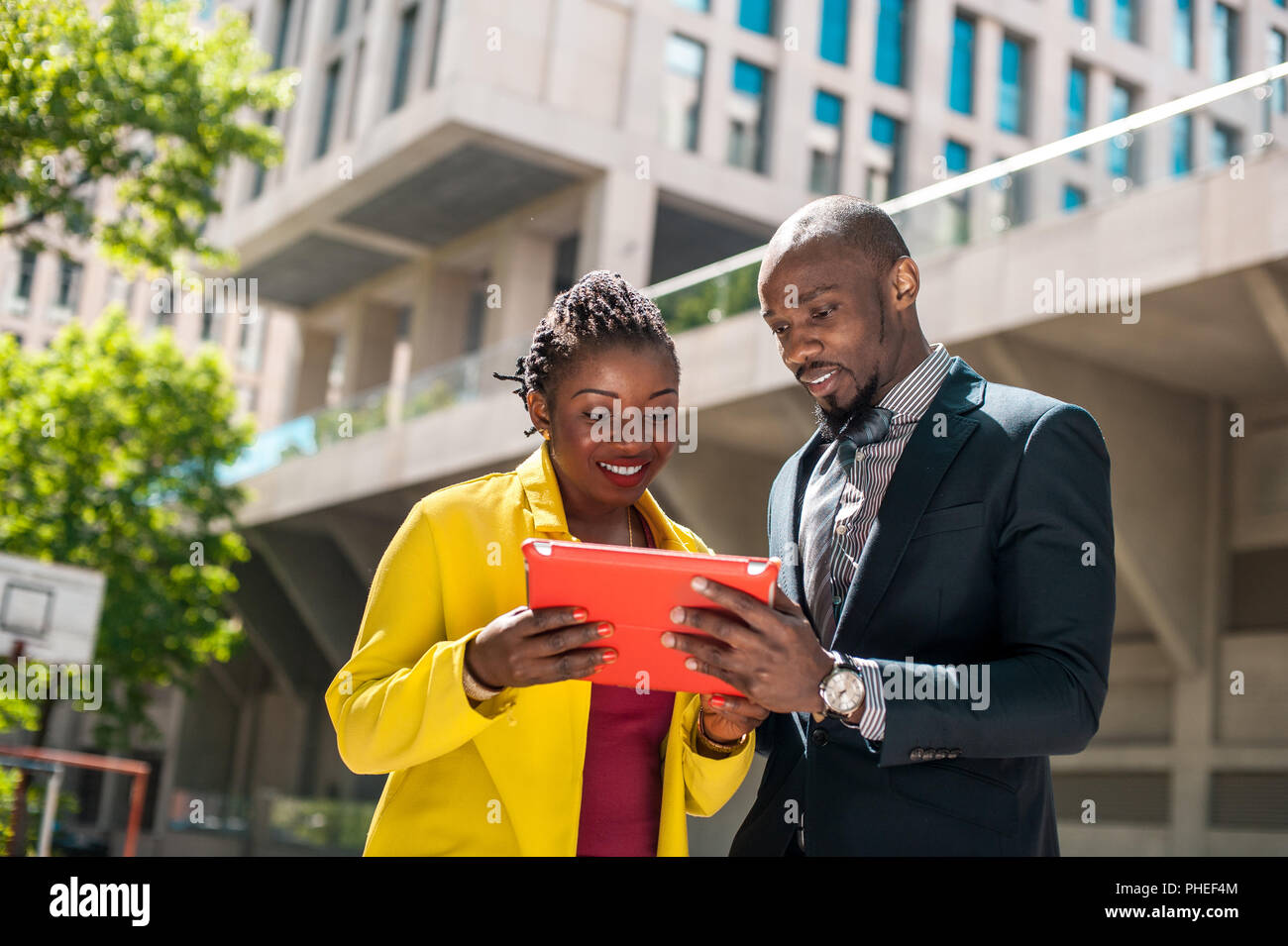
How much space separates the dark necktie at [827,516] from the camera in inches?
111

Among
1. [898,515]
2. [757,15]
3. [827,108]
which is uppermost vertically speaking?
[757,15]

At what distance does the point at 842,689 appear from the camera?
94.0 inches

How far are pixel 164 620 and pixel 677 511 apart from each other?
322 inches

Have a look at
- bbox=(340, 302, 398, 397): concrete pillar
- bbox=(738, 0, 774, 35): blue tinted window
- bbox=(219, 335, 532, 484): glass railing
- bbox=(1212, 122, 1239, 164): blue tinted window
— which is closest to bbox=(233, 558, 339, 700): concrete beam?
bbox=(219, 335, 532, 484): glass railing

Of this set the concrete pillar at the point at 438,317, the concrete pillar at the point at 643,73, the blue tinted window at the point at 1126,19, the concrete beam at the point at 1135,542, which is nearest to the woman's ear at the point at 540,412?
the concrete beam at the point at 1135,542

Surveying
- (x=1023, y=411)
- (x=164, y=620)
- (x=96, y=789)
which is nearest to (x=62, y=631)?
(x=164, y=620)

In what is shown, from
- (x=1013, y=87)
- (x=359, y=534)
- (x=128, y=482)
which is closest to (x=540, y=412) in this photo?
(x=128, y=482)

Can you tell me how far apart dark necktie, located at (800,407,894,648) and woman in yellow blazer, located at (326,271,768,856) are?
0.28 metres

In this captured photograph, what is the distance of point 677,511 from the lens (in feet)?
65.1

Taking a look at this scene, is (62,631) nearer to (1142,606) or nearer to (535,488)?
(1142,606)

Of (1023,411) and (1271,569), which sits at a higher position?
(1271,569)

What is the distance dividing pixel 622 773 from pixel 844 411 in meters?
0.92

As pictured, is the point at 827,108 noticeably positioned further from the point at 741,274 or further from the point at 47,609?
the point at 47,609

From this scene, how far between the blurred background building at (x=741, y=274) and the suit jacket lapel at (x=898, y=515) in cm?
1055
